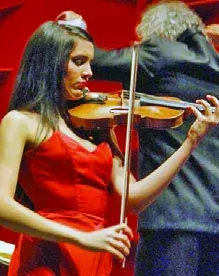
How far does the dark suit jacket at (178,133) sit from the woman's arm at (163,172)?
0.32m

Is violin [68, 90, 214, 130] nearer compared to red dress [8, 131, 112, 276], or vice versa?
red dress [8, 131, 112, 276]

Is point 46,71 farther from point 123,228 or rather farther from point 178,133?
point 178,133

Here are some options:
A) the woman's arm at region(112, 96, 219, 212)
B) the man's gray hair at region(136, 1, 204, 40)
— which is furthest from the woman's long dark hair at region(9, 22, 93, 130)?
the man's gray hair at region(136, 1, 204, 40)

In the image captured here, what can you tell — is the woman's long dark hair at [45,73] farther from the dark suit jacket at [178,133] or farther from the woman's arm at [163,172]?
the dark suit jacket at [178,133]

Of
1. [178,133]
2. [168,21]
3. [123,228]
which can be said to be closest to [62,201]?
[123,228]

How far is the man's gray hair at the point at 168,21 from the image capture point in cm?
198

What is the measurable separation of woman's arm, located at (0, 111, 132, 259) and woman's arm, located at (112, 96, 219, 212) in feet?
0.76

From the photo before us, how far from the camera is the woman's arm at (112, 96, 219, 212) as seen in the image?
1.46 m

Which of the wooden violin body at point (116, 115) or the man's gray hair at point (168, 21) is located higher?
the man's gray hair at point (168, 21)

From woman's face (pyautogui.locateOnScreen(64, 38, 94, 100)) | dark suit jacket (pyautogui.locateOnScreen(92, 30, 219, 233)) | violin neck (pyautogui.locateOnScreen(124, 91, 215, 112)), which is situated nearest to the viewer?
woman's face (pyautogui.locateOnScreen(64, 38, 94, 100))

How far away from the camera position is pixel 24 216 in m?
1.28

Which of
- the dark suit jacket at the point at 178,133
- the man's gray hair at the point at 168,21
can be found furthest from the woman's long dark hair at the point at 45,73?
the man's gray hair at the point at 168,21

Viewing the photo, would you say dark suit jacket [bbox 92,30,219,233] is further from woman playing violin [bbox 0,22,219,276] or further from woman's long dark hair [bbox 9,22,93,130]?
woman's long dark hair [bbox 9,22,93,130]

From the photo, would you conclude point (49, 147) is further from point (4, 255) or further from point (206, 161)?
point (4, 255)
